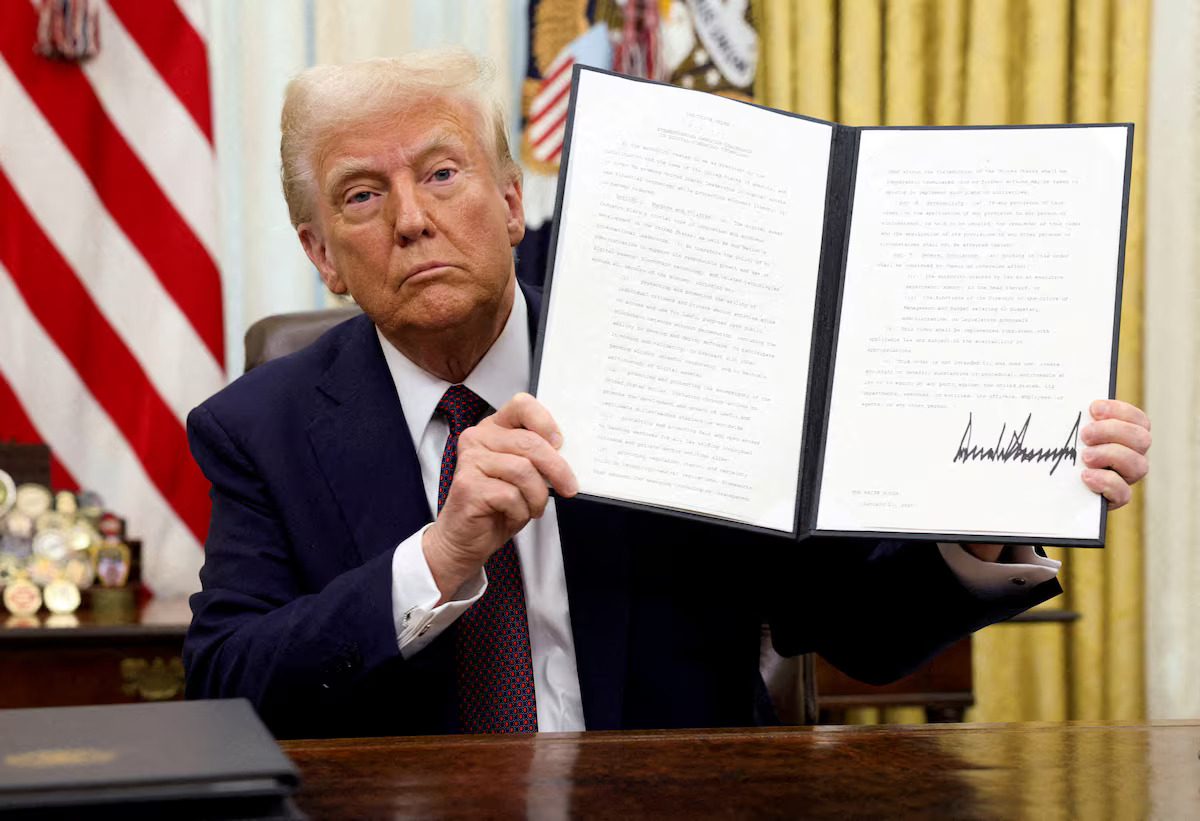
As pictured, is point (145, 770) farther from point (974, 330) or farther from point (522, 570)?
point (974, 330)

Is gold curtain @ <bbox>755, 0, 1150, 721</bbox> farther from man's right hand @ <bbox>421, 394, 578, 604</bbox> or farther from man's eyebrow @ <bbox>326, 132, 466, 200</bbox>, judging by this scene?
man's right hand @ <bbox>421, 394, 578, 604</bbox>

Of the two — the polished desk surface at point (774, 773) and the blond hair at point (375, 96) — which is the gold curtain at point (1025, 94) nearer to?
the blond hair at point (375, 96)

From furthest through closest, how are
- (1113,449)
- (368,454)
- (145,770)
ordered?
(368,454)
(1113,449)
(145,770)

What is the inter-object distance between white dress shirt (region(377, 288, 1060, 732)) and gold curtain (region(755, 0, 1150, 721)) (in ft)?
5.04

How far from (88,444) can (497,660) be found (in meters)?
1.74

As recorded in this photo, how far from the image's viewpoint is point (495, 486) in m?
1.29

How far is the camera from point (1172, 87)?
2961 mm

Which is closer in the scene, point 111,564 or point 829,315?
point 829,315

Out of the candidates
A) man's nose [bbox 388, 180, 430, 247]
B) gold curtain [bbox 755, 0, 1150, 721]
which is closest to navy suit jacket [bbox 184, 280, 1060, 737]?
man's nose [bbox 388, 180, 430, 247]

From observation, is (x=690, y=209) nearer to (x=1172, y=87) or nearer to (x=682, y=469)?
(x=682, y=469)

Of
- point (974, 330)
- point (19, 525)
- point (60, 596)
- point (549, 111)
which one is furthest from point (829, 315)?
point (19, 525)

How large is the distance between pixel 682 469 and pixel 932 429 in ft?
0.89

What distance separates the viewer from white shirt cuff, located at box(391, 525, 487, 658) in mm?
1351

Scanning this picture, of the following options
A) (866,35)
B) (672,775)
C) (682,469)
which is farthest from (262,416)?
(866,35)
